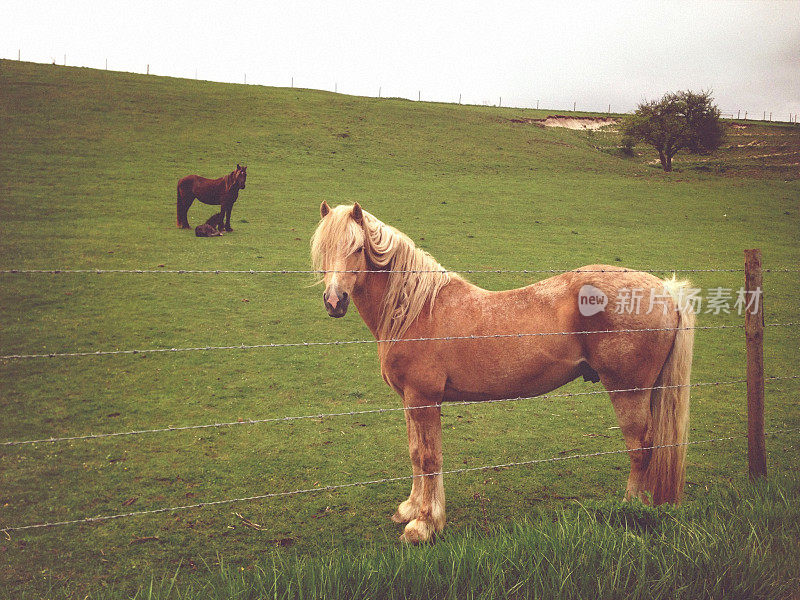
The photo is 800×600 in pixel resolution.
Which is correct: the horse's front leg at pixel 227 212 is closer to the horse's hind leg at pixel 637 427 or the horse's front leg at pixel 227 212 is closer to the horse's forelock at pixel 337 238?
the horse's forelock at pixel 337 238

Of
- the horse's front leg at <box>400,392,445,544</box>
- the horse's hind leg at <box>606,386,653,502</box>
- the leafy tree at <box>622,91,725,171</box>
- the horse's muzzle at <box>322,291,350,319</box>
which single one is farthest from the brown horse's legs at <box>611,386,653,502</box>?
the leafy tree at <box>622,91,725,171</box>

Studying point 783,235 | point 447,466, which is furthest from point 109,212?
point 783,235

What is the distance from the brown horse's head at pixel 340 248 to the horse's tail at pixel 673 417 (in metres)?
1.93

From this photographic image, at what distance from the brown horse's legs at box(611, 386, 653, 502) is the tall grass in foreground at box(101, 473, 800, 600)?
369mm

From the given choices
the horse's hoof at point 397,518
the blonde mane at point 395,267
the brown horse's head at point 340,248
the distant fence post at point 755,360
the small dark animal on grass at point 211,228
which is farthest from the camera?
the small dark animal on grass at point 211,228

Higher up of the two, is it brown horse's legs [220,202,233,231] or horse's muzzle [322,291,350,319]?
brown horse's legs [220,202,233,231]

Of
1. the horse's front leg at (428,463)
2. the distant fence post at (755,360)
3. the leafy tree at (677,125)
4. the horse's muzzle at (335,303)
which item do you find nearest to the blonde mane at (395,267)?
the horse's muzzle at (335,303)

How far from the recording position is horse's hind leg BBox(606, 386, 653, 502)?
3146 millimetres

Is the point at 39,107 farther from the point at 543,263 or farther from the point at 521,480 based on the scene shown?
the point at 521,480

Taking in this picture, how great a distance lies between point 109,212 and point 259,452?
985 cm

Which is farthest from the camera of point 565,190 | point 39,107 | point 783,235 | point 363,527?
point 39,107

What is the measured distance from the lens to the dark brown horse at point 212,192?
11.5 meters

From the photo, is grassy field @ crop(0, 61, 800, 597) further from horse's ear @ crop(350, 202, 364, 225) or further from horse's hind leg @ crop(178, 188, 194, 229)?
horse's ear @ crop(350, 202, 364, 225)

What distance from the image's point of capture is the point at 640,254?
1144cm
